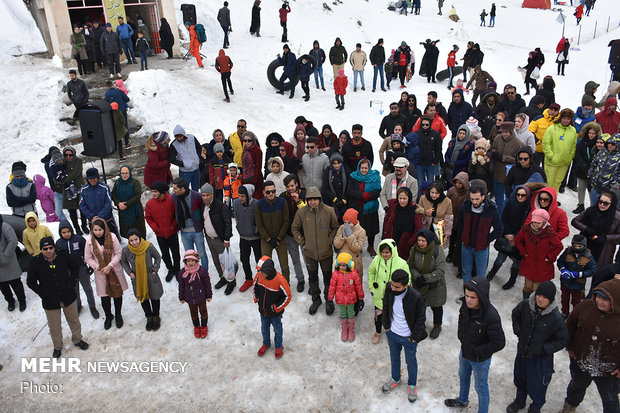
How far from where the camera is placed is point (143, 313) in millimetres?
7391

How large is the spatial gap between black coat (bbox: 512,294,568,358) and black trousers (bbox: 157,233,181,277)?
563 centimetres

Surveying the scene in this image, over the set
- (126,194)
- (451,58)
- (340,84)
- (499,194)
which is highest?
(451,58)

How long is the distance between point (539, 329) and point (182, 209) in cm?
553

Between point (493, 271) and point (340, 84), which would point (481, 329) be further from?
point (340, 84)

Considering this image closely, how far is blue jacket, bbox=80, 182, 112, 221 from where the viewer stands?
8.10 meters

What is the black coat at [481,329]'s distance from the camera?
4492 millimetres

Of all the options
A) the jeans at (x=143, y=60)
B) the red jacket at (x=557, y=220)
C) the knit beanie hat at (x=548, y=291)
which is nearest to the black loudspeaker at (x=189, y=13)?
the jeans at (x=143, y=60)

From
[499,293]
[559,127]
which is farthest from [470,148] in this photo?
[499,293]

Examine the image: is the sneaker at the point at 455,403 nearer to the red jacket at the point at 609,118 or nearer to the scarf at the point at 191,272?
the scarf at the point at 191,272

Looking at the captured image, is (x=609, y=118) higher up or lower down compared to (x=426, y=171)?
higher up

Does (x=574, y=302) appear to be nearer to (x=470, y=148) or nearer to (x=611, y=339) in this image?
(x=611, y=339)

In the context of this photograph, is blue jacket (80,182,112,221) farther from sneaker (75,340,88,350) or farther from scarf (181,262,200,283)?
scarf (181,262,200,283)

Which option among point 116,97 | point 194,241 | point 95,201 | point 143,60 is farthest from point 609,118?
point 143,60

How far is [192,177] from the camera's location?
9.95 metres
